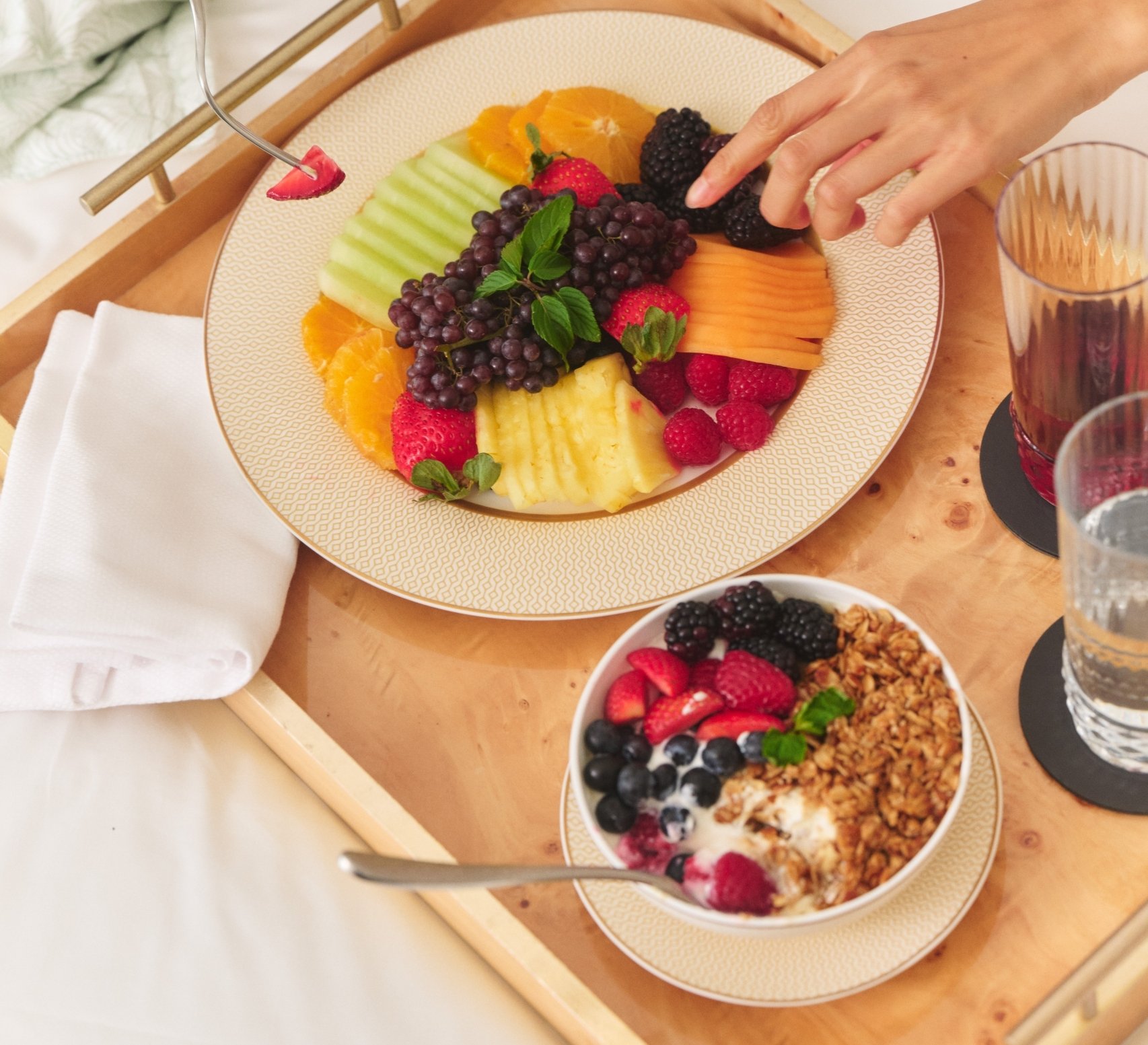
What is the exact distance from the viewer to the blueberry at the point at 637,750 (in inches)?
32.7

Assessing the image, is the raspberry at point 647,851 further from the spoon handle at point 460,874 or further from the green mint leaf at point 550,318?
the green mint leaf at point 550,318

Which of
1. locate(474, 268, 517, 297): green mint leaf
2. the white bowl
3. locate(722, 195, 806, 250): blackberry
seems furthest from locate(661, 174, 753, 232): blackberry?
the white bowl

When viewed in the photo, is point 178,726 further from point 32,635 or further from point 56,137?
point 56,137

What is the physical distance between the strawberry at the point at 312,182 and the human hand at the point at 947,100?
47 centimetres

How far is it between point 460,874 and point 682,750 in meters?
0.17

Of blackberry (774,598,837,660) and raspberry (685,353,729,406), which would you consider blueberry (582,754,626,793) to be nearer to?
blackberry (774,598,837,660)

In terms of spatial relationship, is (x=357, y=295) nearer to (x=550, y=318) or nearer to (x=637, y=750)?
(x=550, y=318)

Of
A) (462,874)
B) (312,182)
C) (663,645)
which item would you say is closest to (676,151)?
(312,182)

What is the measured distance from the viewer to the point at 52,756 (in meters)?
1.27

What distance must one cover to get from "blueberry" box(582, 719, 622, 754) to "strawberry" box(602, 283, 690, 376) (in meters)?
0.40

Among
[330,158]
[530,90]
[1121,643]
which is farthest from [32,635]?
[1121,643]

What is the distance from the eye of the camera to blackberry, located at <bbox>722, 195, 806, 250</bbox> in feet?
3.91

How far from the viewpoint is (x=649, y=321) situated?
3.63 feet

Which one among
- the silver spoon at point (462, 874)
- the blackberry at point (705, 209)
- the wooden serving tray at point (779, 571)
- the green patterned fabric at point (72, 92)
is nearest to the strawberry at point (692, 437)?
the wooden serving tray at point (779, 571)
